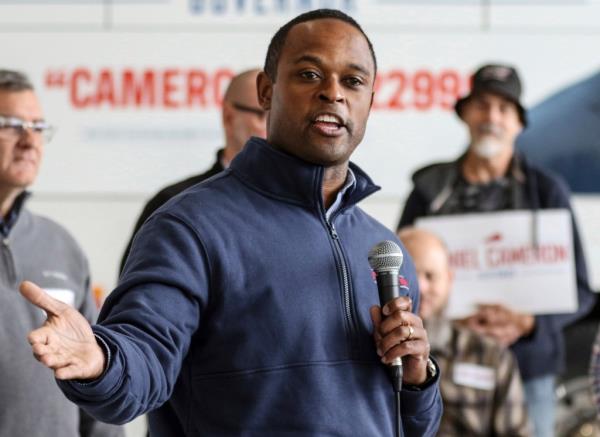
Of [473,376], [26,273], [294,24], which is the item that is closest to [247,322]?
[294,24]

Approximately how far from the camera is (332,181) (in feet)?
9.75

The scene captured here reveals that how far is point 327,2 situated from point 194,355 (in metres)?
4.98

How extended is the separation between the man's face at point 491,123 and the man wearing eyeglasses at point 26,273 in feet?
8.12

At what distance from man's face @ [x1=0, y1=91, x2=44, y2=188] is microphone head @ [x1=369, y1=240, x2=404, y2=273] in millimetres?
2011

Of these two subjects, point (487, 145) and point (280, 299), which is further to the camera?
point (487, 145)

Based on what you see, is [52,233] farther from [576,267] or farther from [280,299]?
[576,267]

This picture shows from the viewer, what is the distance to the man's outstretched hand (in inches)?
87.0

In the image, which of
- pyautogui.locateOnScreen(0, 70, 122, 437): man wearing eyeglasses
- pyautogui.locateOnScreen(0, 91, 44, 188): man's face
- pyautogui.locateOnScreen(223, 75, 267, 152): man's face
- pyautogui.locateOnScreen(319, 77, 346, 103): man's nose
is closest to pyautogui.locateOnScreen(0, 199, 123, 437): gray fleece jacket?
pyautogui.locateOnScreen(0, 70, 122, 437): man wearing eyeglasses

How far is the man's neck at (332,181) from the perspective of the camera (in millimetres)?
2947

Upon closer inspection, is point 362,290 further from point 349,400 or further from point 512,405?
point 512,405

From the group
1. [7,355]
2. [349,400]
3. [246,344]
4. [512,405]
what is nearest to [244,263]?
[246,344]

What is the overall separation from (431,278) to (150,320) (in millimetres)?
3158

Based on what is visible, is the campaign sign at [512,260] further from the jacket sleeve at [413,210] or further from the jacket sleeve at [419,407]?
the jacket sleeve at [419,407]

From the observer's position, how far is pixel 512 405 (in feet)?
17.9
